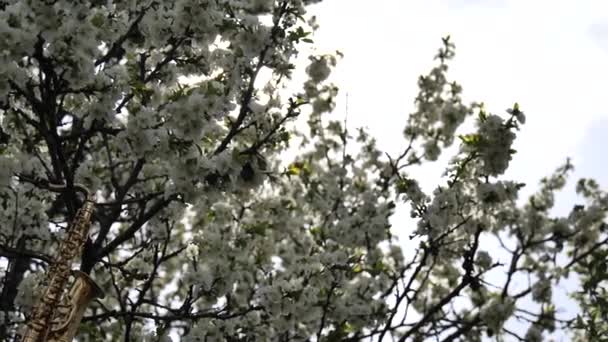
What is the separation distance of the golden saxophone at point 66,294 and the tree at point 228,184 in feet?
0.51

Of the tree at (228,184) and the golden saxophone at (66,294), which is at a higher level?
the tree at (228,184)

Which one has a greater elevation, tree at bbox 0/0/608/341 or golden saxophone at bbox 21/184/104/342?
tree at bbox 0/0/608/341

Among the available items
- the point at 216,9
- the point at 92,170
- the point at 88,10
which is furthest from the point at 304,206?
the point at 88,10

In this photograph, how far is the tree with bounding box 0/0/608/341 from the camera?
19.7ft

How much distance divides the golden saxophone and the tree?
0.51 feet

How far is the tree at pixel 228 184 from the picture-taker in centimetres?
600

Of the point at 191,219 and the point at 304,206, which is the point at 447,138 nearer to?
Result: the point at 304,206

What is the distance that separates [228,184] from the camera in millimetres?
6203

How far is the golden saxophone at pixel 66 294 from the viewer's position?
5953 mm

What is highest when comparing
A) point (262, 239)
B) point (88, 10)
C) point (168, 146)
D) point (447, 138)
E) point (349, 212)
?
point (447, 138)

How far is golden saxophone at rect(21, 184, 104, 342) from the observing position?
5953 millimetres

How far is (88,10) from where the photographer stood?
Result: 570 cm

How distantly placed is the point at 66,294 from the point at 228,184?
5.59ft

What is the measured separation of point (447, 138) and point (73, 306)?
711 centimetres
